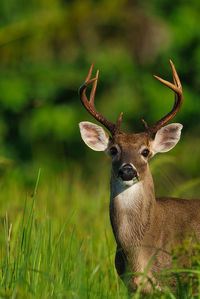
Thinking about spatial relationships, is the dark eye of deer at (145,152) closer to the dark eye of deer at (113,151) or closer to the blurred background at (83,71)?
the dark eye of deer at (113,151)

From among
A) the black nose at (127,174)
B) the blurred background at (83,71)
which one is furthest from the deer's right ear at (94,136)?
the blurred background at (83,71)

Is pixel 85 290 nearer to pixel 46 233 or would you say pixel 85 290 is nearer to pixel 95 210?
pixel 46 233

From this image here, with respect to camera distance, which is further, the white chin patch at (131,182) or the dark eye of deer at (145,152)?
the dark eye of deer at (145,152)

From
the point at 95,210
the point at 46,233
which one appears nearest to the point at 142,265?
the point at 46,233

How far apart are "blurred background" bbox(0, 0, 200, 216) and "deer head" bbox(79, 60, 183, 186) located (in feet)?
25.0

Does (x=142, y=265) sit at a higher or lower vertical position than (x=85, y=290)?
lower

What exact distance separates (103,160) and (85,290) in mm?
10697

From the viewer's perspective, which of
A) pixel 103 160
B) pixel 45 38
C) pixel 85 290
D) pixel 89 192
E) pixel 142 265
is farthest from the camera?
pixel 45 38

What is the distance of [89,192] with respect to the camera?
383 inches

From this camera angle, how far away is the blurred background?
1478 cm

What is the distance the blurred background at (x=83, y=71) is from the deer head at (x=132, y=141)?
25.0 ft

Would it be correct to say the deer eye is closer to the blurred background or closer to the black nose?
the black nose

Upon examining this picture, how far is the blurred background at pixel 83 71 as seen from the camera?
48.5ft

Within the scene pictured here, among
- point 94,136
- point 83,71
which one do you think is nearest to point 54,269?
point 94,136
